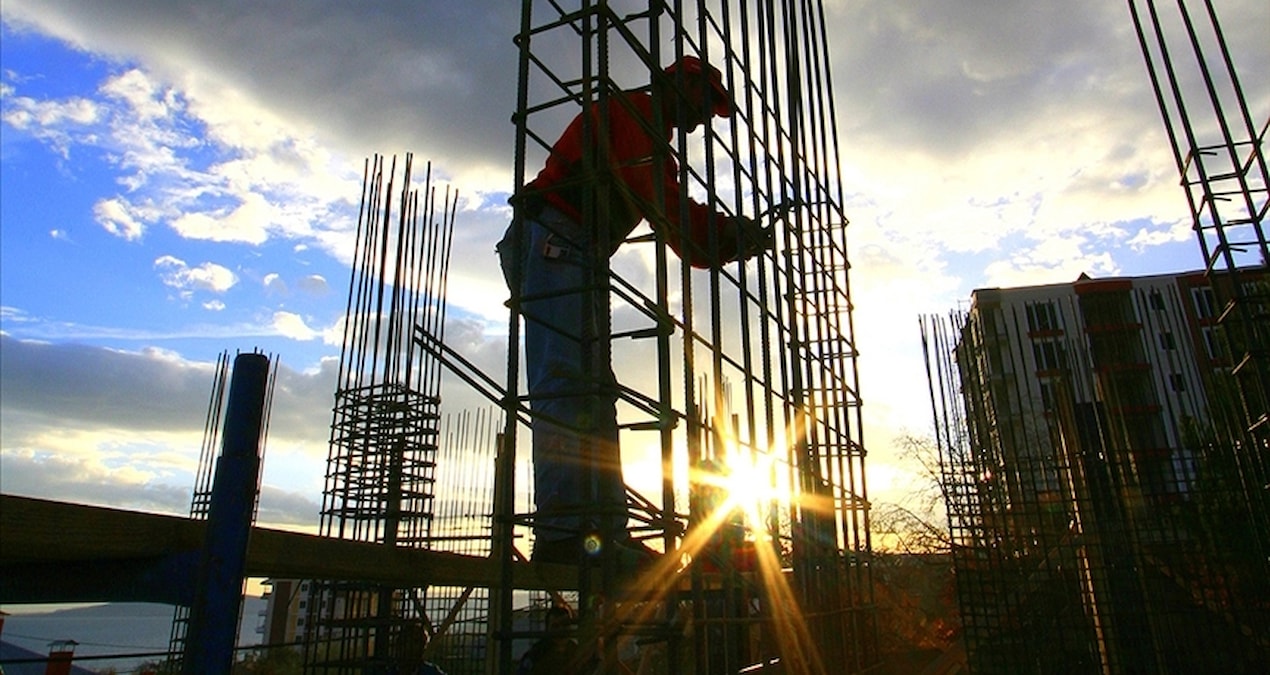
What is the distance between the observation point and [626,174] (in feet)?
11.1

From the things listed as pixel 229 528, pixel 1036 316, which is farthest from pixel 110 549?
pixel 1036 316

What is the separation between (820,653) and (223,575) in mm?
4242

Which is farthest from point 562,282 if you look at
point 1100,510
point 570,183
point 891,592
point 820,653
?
point 891,592

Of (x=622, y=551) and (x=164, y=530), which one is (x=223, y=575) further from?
(x=622, y=551)

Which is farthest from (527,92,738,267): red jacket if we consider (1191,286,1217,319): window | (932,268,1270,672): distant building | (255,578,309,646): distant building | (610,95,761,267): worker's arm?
(1191,286,1217,319): window

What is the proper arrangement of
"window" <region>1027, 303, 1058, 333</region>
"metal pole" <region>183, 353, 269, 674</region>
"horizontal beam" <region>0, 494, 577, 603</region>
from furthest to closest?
1. "window" <region>1027, 303, 1058, 333</region>
2. "metal pole" <region>183, 353, 269, 674</region>
3. "horizontal beam" <region>0, 494, 577, 603</region>

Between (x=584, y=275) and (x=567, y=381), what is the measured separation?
57cm

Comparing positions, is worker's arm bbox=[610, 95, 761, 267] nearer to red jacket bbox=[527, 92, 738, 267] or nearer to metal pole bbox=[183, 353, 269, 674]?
red jacket bbox=[527, 92, 738, 267]

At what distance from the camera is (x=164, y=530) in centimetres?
152

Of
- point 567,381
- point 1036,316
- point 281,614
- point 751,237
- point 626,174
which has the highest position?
point 1036,316

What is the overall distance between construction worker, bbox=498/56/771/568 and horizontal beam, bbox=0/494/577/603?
2.88ft

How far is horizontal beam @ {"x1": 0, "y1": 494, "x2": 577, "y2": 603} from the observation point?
128 cm

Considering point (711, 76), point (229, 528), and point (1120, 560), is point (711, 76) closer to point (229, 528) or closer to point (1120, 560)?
point (229, 528)

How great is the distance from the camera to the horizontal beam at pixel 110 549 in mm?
1279
